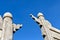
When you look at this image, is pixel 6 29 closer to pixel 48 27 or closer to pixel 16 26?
pixel 16 26

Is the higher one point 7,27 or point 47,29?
point 47,29

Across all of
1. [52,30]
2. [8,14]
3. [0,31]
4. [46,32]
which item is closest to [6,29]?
[0,31]

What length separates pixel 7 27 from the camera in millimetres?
6414

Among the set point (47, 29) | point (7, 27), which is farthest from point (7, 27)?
point (47, 29)

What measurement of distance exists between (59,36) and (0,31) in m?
3.28

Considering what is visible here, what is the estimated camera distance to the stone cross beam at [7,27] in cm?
616

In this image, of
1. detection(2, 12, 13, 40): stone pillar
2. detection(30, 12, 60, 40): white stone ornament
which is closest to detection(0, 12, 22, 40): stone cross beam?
detection(2, 12, 13, 40): stone pillar

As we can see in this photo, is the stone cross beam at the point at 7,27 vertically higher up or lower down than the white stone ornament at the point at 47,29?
lower down

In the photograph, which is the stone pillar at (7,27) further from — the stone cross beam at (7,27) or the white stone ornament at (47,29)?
the white stone ornament at (47,29)

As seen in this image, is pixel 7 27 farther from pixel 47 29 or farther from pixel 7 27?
pixel 47 29

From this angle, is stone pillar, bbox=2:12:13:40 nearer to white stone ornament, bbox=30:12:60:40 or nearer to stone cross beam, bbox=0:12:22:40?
stone cross beam, bbox=0:12:22:40

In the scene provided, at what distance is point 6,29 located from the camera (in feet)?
20.8

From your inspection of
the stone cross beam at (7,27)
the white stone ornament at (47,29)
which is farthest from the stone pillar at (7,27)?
the white stone ornament at (47,29)

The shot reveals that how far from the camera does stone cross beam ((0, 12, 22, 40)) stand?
6.16m
